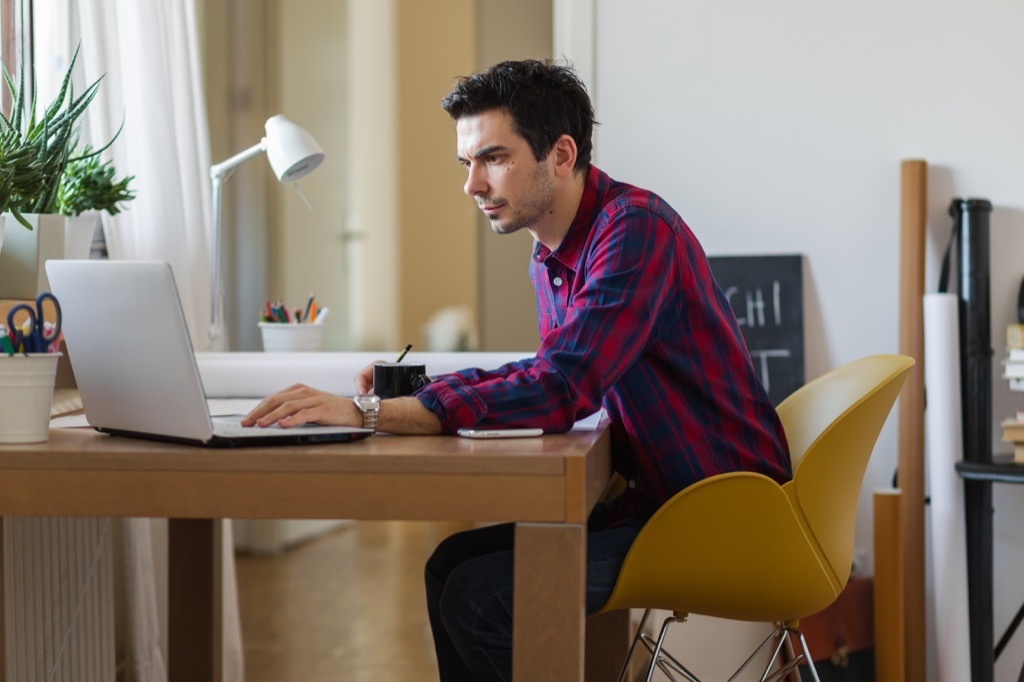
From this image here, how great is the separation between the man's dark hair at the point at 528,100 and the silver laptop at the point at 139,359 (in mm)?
594

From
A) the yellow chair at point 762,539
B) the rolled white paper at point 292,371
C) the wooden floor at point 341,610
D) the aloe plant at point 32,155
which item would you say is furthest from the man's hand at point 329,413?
the wooden floor at point 341,610

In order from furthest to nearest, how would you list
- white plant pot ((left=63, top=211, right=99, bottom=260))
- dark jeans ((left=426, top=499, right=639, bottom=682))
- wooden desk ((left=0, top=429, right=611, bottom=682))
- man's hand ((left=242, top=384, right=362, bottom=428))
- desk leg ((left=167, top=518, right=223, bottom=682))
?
desk leg ((left=167, top=518, right=223, bottom=682)), white plant pot ((left=63, top=211, right=99, bottom=260)), dark jeans ((left=426, top=499, right=639, bottom=682)), man's hand ((left=242, top=384, right=362, bottom=428)), wooden desk ((left=0, top=429, right=611, bottom=682))

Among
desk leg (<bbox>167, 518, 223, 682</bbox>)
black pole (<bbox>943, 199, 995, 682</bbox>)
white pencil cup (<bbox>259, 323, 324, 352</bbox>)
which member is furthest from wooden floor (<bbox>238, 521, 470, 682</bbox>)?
black pole (<bbox>943, 199, 995, 682</bbox>)

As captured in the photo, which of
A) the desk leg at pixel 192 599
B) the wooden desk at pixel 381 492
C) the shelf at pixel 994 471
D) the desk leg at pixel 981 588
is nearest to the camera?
the wooden desk at pixel 381 492

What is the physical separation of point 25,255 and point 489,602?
0.99 metres

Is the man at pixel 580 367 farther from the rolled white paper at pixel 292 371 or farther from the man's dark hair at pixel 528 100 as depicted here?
the rolled white paper at pixel 292 371

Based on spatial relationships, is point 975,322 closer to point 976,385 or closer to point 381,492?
point 976,385

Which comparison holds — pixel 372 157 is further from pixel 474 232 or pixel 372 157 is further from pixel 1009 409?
pixel 1009 409

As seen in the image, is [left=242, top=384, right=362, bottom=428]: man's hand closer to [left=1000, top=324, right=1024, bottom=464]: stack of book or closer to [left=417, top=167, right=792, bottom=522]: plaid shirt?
[left=417, top=167, right=792, bottom=522]: plaid shirt

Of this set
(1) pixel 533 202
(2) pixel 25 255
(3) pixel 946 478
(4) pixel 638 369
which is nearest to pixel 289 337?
(2) pixel 25 255

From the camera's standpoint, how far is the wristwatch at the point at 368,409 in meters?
1.39

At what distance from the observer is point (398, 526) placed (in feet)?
16.0

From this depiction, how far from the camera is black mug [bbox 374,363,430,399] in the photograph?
1578 mm

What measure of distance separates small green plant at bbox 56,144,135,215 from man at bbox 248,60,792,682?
0.81 m
